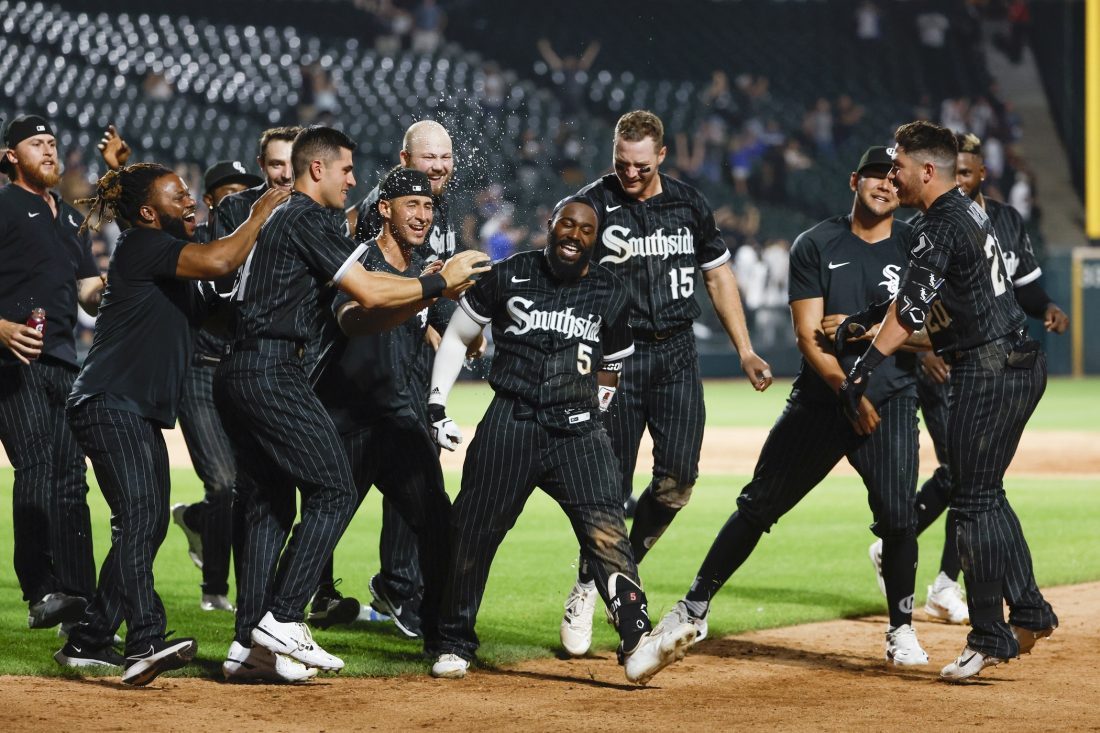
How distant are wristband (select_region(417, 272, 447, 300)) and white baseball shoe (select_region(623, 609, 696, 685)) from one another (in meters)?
1.55

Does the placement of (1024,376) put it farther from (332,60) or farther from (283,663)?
(332,60)

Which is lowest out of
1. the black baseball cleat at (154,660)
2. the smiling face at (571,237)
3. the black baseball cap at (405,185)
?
the black baseball cleat at (154,660)

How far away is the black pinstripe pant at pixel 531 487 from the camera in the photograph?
18.6 ft

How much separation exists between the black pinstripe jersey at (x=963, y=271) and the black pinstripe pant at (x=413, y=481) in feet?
7.12

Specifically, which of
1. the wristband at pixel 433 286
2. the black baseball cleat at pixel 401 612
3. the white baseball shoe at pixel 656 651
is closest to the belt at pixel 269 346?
the wristband at pixel 433 286

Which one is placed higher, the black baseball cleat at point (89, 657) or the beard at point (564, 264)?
the beard at point (564, 264)

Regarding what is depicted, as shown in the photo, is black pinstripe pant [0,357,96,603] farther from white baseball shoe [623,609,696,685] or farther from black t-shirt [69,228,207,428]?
white baseball shoe [623,609,696,685]

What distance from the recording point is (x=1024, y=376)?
5.77 m

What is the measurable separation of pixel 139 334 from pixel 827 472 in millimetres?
2965

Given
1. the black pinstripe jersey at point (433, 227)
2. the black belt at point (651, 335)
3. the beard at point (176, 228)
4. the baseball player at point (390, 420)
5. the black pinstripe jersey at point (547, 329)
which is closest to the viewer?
the black pinstripe jersey at point (547, 329)

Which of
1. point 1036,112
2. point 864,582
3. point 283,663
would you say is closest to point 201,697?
point 283,663

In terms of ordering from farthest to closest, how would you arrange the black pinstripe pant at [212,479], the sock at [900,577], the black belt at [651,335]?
the black pinstripe pant at [212,479] < the black belt at [651,335] < the sock at [900,577]

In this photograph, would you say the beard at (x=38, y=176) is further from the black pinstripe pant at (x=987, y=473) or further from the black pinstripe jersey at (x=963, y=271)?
the black pinstripe pant at (x=987, y=473)

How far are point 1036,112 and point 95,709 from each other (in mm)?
29868
